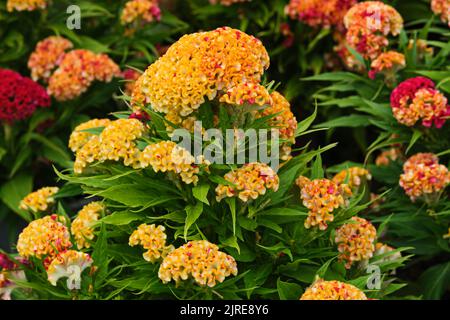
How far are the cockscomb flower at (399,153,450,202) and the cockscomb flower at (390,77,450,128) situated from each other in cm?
24

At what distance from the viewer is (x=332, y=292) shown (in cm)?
333

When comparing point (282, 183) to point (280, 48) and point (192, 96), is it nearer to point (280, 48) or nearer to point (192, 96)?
point (192, 96)

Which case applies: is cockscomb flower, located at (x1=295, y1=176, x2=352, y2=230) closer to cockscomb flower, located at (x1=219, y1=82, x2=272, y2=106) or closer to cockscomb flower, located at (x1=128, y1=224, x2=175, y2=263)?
cockscomb flower, located at (x1=219, y1=82, x2=272, y2=106)

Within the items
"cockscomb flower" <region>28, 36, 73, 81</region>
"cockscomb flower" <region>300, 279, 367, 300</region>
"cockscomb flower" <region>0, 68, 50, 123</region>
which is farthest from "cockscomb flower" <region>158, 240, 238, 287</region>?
"cockscomb flower" <region>28, 36, 73, 81</region>

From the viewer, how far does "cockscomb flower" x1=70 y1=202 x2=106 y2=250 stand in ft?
13.3

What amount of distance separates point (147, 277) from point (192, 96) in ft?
2.79

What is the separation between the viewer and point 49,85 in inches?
235

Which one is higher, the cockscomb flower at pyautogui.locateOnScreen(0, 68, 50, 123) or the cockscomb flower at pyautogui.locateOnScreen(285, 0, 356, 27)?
the cockscomb flower at pyautogui.locateOnScreen(285, 0, 356, 27)

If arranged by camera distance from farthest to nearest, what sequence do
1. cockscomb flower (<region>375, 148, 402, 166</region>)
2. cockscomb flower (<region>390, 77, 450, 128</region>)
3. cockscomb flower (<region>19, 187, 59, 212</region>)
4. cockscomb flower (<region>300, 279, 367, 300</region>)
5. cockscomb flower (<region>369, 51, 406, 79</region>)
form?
cockscomb flower (<region>375, 148, 402, 166</region>), cockscomb flower (<region>369, 51, 406, 79</region>), cockscomb flower (<region>390, 77, 450, 128</region>), cockscomb flower (<region>19, 187, 59, 212</region>), cockscomb flower (<region>300, 279, 367, 300</region>)

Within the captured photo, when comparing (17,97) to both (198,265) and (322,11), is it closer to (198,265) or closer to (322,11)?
(322,11)

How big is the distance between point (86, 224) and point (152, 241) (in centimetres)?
49

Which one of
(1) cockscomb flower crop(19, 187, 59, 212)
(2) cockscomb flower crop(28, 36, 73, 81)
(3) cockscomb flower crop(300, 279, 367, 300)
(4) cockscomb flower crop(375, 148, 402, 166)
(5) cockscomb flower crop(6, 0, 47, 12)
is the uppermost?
(5) cockscomb flower crop(6, 0, 47, 12)

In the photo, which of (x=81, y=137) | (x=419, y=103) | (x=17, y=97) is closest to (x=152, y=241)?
(x=81, y=137)
